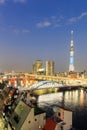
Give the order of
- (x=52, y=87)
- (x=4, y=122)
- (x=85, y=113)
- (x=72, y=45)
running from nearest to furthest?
1. (x=4, y=122)
2. (x=85, y=113)
3. (x=52, y=87)
4. (x=72, y=45)

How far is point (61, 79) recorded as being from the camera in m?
169

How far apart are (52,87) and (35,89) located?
14.0 metres

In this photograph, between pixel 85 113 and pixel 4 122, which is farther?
pixel 85 113

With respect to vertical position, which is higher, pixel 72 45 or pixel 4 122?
pixel 72 45

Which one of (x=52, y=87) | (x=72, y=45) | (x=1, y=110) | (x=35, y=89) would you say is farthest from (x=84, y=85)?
(x=1, y=110)

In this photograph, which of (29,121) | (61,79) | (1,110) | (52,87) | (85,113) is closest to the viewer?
(29,121)

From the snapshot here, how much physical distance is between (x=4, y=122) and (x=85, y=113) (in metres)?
26.8

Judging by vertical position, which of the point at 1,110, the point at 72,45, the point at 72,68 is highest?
the point at 72,45

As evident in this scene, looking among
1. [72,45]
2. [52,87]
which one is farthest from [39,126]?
[72,45]

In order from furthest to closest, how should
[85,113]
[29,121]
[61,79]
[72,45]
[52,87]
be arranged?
1. [72,45]
2. [61,79]
3. [52,87]
4. [85,113]
5. [29,121]

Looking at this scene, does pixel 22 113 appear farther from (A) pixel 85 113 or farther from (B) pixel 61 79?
(B) pixel 61 79

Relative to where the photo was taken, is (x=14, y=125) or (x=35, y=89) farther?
(x=35, y=89)

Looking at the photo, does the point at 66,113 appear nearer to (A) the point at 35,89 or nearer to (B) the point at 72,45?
(A) the point at 35,89

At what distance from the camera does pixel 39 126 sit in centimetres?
2392
